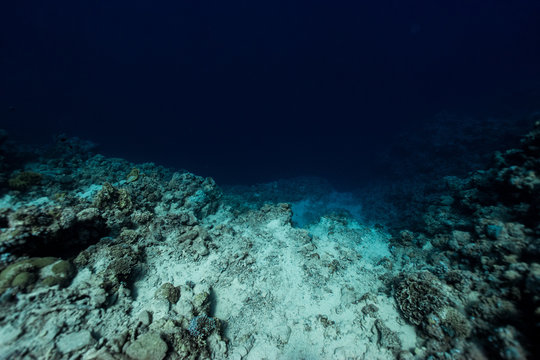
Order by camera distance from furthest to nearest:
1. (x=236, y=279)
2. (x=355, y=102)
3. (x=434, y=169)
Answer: (x=355, y=102) < (x=434, y=169) < (x=236, y=279)

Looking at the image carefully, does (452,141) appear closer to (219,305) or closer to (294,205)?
(294,205)

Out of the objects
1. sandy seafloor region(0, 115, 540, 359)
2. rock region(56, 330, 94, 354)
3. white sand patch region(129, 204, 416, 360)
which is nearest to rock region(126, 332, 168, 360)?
sandy seafloor region(0, 115, 540, 359)

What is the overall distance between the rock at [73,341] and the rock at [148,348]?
0.70 meters

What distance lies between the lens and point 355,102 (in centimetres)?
8081

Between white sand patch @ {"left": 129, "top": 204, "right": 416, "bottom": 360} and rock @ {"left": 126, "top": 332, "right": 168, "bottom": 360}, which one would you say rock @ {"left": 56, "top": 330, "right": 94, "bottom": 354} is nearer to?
rock @ {"left": 126, "top": 332, "right": 168, "bottom": 360}

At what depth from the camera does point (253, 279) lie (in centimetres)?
583

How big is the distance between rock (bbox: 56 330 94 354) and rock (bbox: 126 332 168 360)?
2.29 ft

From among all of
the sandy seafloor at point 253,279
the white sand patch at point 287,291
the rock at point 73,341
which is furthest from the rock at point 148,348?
the white sand patch at point 287,291

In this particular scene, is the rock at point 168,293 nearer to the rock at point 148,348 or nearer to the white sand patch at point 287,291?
the white sand patch at point 287,291

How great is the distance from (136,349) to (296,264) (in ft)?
14.6

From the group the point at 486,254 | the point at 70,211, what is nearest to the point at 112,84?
the point at 70,211

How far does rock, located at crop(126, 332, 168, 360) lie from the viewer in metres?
3.38

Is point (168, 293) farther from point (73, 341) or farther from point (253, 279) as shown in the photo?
point (253, 279)

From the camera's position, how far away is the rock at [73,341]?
319 cm
